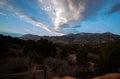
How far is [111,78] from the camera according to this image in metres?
12.5

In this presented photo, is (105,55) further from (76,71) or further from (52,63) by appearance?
(52,63)

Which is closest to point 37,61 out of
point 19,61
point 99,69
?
point 19,61

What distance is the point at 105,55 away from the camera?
20734mm

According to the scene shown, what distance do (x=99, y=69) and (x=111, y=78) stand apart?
7212 mm

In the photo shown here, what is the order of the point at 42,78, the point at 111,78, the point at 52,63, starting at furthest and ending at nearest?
1. the point at 52,63
2. the point at 111,78
3. the point at 42,78

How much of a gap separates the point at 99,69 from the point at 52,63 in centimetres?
559

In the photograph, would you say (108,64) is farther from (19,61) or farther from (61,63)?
(19,61)

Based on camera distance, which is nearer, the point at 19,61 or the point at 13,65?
the point at 13,65

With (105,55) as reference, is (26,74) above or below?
below

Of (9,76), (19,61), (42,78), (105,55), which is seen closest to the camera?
(9,76)

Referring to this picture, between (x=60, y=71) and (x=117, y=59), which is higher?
(x=117, y=59)

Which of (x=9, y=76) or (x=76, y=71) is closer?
(x=9, y=76)

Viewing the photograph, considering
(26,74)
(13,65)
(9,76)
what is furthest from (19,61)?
(9,76)

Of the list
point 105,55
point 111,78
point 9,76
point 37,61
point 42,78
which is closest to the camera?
point 9,76
